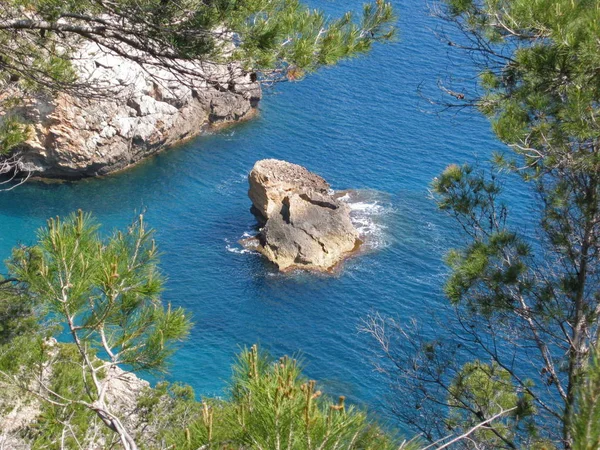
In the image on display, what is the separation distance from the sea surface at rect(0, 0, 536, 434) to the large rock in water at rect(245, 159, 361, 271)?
2.19 feet

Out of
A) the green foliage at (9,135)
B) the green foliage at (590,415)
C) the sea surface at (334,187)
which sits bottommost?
the sea surface at (334,187)

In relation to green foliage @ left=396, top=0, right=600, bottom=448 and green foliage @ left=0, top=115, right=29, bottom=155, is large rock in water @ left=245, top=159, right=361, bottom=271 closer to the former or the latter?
green foliage @ left=396, top=0, right=600, bottom=448

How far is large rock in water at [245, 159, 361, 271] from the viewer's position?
25.3 m

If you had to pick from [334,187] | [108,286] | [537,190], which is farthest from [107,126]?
[108,286]

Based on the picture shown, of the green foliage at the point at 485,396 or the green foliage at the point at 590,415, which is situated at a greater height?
the green foliage at the point at 590,415

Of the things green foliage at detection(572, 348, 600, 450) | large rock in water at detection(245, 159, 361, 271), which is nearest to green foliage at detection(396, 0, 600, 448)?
green foliage at detection(572, 348, 600, 450)

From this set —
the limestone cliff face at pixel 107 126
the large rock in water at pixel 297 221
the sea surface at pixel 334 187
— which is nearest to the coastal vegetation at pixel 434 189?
the sea surface at pixel 334 187

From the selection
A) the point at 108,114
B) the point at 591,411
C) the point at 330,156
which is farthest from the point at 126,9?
the point at 330,156

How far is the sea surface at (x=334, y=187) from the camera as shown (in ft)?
71.5

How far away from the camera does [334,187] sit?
29.6m

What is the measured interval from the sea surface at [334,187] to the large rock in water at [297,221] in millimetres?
667

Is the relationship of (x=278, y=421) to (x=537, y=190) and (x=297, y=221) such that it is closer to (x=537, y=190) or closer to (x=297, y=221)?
(x=537, y=190)

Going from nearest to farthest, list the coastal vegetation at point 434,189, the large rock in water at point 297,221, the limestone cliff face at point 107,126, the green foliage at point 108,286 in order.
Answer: the green foliage at point 108,286, the coastal vegetation at point 434,189, the large rock in water at point 297,221, the limestone cliff face at point 107,126

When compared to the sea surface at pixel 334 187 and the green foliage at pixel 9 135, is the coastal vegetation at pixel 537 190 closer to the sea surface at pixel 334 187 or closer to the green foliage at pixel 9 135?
the green foliage at pixel 9 135
